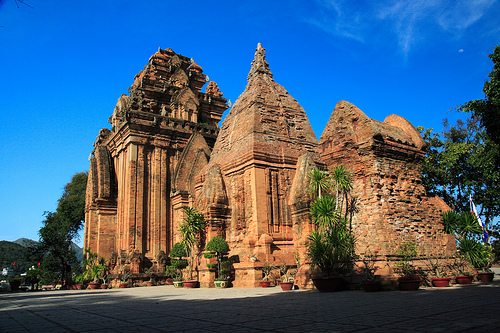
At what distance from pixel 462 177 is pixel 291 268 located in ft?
54.2

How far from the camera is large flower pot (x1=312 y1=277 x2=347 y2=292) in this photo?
38.3 feet

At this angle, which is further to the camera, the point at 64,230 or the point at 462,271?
the point at 64,230

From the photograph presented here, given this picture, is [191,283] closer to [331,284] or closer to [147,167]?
A: [331,284]

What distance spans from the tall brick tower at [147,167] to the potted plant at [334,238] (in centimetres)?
1519

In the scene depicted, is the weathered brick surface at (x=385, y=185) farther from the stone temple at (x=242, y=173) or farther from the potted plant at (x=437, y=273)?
the potted plant at (x=437, y=273)

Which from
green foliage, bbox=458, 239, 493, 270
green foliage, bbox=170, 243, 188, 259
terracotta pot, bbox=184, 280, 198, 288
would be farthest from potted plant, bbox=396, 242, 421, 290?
green foliage, bbox=170, 243, 188, 259

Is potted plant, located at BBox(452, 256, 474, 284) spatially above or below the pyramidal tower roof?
below

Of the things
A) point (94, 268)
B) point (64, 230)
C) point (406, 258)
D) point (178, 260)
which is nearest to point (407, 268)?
point (406, 258)

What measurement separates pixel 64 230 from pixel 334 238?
38.1m

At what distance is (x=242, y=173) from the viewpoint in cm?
1964

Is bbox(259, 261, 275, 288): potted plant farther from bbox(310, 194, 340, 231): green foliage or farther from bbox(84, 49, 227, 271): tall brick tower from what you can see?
bbox(84, 49, 227, 271): tall brick tower

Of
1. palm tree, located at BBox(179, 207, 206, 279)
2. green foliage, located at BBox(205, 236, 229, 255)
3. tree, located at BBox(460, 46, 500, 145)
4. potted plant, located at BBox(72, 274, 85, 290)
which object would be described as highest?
tree, located at BBox(460, 46, 500, 145)

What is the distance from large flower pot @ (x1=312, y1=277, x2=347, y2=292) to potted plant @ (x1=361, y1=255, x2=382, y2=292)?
0.70m

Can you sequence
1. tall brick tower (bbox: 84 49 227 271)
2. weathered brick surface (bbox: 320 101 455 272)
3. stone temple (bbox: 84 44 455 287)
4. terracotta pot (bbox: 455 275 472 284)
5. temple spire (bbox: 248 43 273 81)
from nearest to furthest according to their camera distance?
weathered brick surface (bbox: 320 101 455 272) → terracotta pot (bbox: 455 275 472 284) → stone temple (bbox: 84 44 455 287) → temple spire (bbox: 248 43 273 81) → tall brick tower (bbox: 84 49 227 271)
